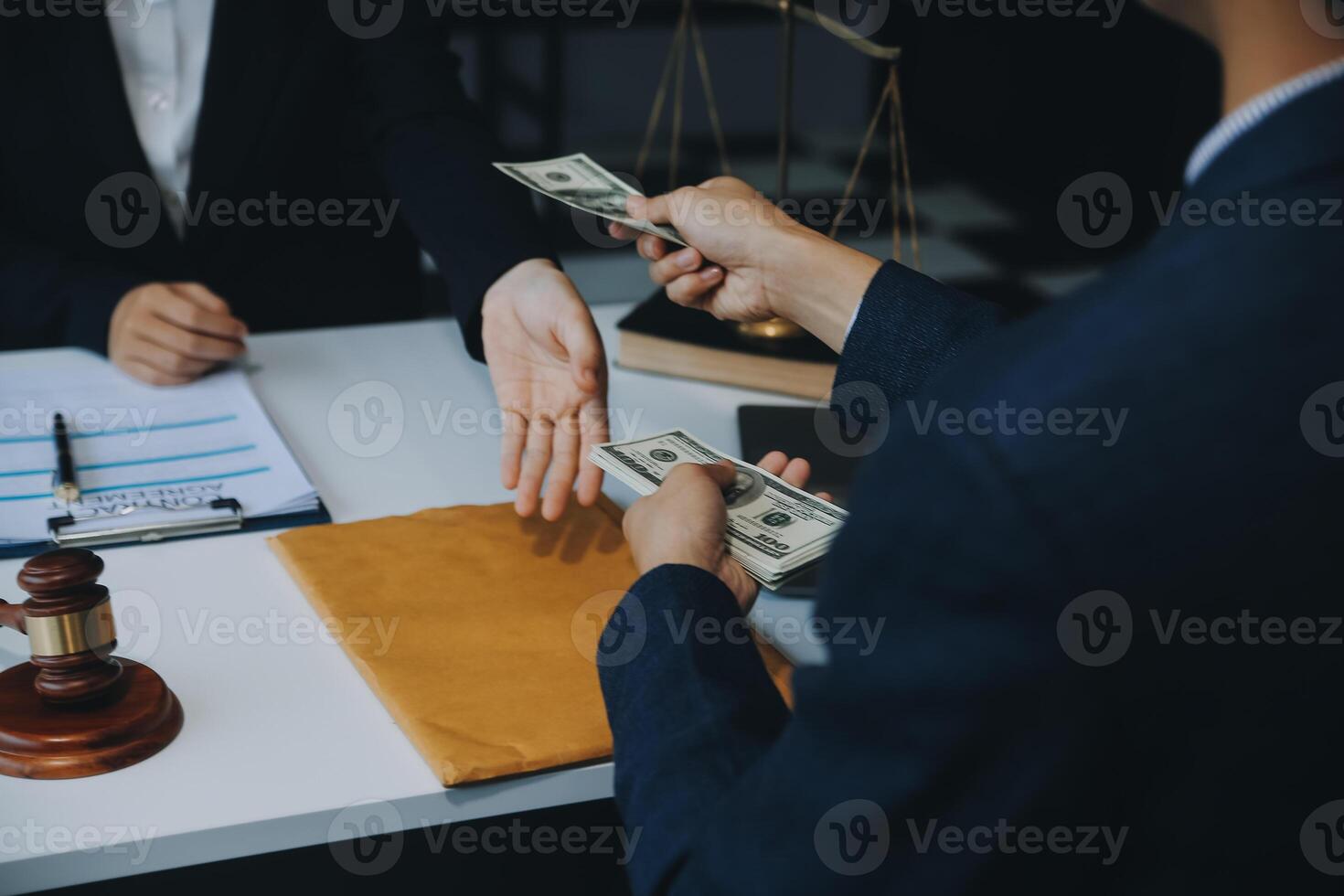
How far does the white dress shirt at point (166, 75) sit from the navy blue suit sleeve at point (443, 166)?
23 cm

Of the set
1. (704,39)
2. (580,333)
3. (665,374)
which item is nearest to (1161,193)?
(704,39)

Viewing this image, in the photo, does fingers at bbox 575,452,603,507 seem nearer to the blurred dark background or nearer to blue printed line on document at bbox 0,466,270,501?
blue printed line on document at bbox 0,466,270,501

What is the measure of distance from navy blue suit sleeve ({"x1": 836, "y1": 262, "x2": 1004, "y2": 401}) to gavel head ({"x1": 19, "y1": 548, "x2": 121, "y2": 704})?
68 cm

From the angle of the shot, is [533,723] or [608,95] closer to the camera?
[533,723]

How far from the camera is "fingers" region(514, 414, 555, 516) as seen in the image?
1250 mm

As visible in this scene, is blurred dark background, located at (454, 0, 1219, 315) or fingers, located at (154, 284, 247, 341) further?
blurred dark background, located at (454, 0, 1219, 315)

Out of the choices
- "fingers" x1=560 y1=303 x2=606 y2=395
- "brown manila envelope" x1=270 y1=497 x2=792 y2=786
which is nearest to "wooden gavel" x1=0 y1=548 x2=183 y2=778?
"brown manila envelope" x1=270 y1=497 x2=792 y2=786

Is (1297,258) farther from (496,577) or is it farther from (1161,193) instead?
(1161,193)

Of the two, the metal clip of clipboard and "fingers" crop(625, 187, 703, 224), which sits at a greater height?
"fingers" crop(625, 187, 703, 224)

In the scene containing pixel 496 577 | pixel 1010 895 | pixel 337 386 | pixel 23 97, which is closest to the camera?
pixel 1010 895

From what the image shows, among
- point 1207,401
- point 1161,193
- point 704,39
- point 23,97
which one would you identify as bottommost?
point 1161,193

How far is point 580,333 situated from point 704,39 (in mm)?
4510

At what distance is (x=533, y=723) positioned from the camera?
0.97 meters

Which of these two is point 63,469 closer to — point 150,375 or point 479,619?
point 150,375
